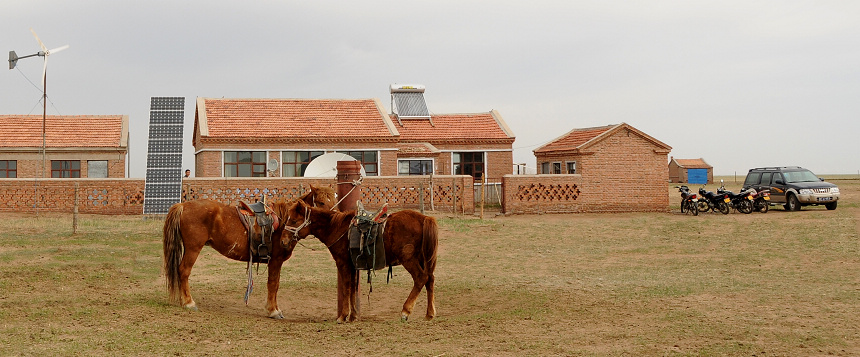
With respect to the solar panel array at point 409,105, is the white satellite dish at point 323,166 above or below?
below

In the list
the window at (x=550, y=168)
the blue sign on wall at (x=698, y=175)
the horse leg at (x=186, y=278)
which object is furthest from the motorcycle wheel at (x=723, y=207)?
the blue sign on wall at (x=698, y=175)

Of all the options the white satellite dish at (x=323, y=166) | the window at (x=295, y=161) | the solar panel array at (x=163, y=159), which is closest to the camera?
the solar panel array at (x=163, y=159)

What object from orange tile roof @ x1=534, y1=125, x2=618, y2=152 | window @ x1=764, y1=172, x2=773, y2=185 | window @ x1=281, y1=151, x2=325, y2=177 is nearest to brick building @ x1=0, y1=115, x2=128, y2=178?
window @ x1=281, y1=151, x2=325, y2=177

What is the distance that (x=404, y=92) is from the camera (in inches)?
1681

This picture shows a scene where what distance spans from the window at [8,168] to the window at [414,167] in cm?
1869

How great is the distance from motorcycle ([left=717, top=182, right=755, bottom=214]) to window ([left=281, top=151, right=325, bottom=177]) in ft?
57.1

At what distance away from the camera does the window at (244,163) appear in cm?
3183

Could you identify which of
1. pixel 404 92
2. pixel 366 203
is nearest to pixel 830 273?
pixel 366 203

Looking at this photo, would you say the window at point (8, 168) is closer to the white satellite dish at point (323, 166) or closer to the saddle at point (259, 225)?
the white satellite dish at point (323, 166)

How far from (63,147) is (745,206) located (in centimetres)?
3137

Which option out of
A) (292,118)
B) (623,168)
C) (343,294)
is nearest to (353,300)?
(343,294)

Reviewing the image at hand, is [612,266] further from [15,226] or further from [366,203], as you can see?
[15,226]

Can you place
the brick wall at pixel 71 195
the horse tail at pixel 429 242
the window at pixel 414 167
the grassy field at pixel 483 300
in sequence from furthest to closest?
the window at pixel 414 167, the brick wall at pixel 71 195, the horse tail at pixel 429 242, the grassy field at pixel 483 300

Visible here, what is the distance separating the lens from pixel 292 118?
3400cm
